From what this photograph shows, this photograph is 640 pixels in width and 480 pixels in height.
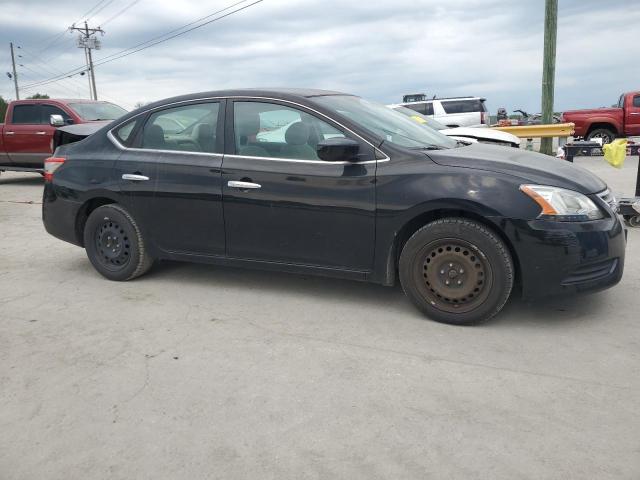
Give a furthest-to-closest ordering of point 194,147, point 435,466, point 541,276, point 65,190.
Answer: point 65,190
point 194,147
point 541,276
point 435,466

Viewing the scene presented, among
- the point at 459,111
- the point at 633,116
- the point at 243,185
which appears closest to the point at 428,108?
the point at 459,111

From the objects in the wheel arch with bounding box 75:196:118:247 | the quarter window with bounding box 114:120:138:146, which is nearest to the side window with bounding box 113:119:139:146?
the quarter window with bounding box 114:120:138:146

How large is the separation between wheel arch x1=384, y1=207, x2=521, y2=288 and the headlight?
28cm

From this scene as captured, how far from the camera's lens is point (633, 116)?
1861 centimetres

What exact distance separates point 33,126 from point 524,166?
467 inches

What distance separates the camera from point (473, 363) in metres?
3.35

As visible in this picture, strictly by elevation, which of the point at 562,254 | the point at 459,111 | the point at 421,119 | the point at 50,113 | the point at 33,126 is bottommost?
the point at 562,254

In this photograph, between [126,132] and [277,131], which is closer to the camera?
[277,131]

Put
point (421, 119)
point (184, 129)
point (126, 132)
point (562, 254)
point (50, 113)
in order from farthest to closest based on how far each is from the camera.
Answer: point (50, 113), point (421, 119), point (126, 132), point (184, 129), point (562, 254)

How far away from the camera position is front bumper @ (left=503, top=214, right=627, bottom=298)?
11.8 ft

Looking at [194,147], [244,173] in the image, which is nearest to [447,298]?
[244,173]

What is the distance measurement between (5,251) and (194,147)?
326 centimetres

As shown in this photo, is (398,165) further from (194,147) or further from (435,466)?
(435,466)

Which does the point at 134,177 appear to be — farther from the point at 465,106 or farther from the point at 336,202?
the point at 465,106
